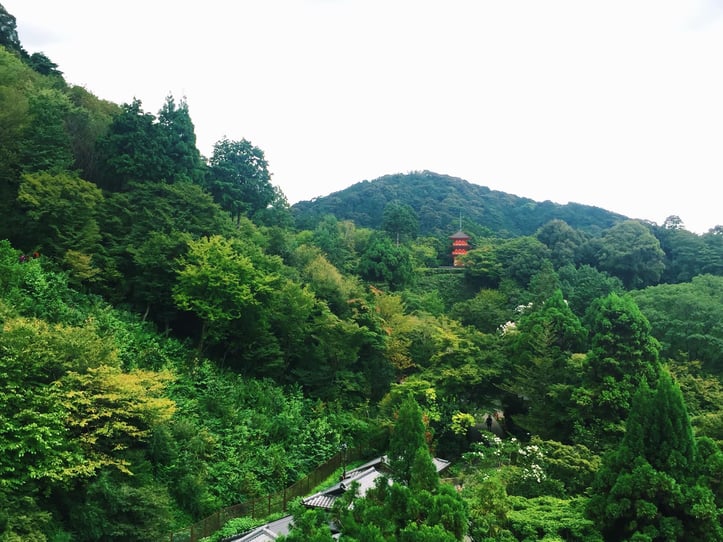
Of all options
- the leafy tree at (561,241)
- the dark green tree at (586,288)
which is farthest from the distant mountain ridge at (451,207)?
the dark green tree at (586,288)

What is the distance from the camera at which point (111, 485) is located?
34.0 feet

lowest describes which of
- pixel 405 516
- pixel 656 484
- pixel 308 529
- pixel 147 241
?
pixel 405 516

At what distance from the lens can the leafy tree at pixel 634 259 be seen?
35.8 m

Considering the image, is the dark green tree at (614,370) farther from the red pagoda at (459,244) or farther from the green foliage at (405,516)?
the red pagoda at (459,244)

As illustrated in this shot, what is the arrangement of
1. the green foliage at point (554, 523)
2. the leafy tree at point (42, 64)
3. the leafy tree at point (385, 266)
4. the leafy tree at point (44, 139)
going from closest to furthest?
1. the green foliage at point (554, 523)
2. the leafy tree at point (44, 139)
3. the leafy tree at point (42, 64)
4. the leafy tree at point (385, 266)

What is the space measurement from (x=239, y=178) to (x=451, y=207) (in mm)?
48879

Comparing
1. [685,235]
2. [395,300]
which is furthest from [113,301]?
[685,235]

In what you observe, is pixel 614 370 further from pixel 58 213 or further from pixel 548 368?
pixel 58 213

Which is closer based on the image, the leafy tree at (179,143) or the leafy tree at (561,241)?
the leafy tree at (179,143)

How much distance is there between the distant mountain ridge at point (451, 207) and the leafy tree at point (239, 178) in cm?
3518

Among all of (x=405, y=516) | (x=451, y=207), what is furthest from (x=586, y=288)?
(x=451, y=207)

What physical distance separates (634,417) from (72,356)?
11.7 meters

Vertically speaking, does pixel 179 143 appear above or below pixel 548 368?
above

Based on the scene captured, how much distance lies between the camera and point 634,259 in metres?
36.0
